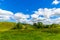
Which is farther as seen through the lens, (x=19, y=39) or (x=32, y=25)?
(x=32, y=25)

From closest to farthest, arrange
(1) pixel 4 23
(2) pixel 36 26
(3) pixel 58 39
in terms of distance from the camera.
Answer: (3) pixel 58 39 < (2) pixel 36 26 < (1) pixel 4 23

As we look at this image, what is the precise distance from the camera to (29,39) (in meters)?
38.2

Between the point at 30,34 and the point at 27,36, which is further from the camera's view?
the point at 30,34

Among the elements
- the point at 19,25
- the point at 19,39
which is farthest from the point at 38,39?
the point at 19,25

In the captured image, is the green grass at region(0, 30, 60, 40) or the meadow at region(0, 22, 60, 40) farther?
the meadow at region(0, 22, 60, 40)

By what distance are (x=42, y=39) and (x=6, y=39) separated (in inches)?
309

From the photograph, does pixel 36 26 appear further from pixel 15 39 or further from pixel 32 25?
pixel 15 39

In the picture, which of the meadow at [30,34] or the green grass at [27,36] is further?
the meadow at [30,34]

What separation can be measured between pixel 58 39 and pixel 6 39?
38.7 ft

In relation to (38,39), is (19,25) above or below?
above

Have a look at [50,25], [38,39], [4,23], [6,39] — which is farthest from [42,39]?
[4,23]

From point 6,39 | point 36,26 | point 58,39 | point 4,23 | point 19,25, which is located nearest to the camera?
point 6,39

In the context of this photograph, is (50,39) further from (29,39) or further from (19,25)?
(19,25)

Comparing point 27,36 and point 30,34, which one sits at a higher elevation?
point 30,34
